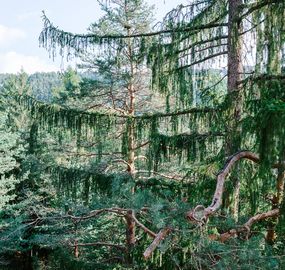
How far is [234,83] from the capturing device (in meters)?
5.76

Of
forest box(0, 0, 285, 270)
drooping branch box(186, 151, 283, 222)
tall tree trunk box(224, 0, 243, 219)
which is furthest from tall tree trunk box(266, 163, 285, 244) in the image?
drooping branch box(186, 151, 283, 222)

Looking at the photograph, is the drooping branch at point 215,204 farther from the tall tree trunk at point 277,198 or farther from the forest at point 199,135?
the tall tree trunk at point 277,198

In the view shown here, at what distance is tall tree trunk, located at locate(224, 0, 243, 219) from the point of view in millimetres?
4801

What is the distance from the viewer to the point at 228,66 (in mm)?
5832

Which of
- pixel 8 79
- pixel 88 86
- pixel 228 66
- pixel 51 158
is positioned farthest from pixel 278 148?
pixel 8 79

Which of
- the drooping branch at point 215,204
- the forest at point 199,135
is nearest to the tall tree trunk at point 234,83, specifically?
the forest at point 199,135

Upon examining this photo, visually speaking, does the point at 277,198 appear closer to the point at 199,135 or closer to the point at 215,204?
the point at 199,135

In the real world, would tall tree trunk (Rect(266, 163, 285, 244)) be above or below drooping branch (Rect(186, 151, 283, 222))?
below

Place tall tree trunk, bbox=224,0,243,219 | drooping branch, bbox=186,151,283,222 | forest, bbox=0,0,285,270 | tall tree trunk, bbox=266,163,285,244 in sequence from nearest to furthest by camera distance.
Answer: drooping branch, bbox=186,151,283,222, forest, bbox=0,0,285,270, tall tree trunk, bbox=224,0,243,219, tall tree trunk, bbox=266,163,285,244

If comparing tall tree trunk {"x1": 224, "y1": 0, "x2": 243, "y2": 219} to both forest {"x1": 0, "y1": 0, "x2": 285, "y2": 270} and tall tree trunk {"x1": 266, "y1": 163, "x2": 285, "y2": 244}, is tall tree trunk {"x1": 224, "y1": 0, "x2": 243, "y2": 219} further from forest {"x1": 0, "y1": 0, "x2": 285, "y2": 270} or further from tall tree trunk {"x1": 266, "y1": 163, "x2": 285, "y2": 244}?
tall tree trunk {"x1": 266, "y1": 163, "x2": 285, "y2": 244}

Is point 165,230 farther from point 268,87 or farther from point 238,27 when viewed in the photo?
point 238,27

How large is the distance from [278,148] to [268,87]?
5.26ft

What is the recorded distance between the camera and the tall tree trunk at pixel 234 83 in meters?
4.80

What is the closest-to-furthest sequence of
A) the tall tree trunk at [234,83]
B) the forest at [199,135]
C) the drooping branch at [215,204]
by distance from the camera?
the drooping branch at [215,204] < the forest at [199,135] < the tall tree trunk at [234,83]
